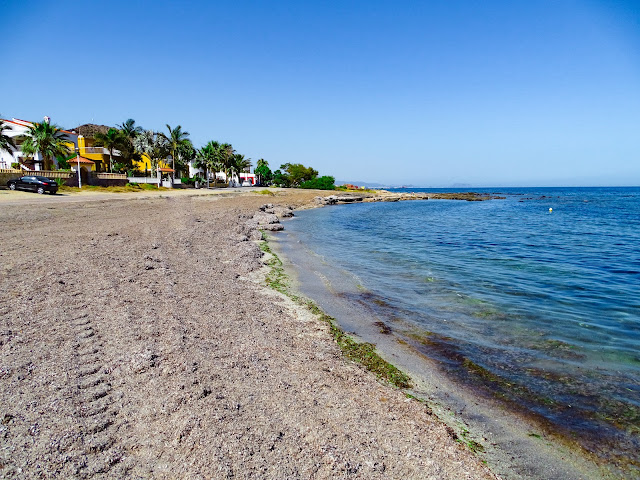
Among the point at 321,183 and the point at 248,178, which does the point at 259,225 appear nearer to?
the point at 321,183

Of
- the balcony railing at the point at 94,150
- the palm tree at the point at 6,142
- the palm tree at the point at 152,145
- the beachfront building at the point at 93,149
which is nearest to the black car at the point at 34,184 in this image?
the palm tree at the point at 6,142

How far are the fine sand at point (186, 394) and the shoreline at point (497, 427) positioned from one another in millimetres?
390

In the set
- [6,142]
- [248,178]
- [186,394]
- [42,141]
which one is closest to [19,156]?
[6,142]

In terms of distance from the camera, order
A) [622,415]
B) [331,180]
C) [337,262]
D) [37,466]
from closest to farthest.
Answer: [37,466] → [622,415] → [337,262] → [331,180]

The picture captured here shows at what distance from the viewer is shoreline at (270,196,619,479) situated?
3896 millimetres

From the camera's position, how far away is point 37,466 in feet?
10.0

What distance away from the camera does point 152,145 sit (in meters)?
66.6

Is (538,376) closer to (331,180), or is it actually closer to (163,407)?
(163,407)

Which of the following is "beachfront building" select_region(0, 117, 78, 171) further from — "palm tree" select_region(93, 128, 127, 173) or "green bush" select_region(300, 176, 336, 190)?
"green bush" select_region(300, 176, 336, 190)

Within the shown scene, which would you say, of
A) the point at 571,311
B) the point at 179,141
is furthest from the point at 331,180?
the point at 571,311

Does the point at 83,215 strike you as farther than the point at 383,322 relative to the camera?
Yes

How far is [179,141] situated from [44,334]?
70.1 metres

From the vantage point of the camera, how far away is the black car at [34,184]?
106 ft

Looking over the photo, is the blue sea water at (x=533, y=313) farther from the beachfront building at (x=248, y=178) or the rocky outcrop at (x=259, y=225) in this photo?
the beachfront building at (x=248, y=178)
